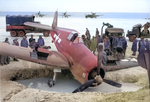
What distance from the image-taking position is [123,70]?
6734 mm

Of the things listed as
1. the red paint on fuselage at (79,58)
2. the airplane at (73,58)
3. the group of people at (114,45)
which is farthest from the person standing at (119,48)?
the red paint on fuselage at (79,58)

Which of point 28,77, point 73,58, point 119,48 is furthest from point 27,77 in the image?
point 119,48

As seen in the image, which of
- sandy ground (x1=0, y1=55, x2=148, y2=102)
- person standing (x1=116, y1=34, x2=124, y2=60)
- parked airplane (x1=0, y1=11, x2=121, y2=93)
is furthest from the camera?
person standing (x1=116, y1=34, x2=124, y2=60)

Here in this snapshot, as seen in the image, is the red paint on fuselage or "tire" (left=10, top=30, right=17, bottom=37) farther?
"tire" (left=10, top=30, right=17, bottom=37)

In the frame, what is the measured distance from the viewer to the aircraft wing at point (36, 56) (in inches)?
228

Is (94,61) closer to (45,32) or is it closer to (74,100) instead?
(74,100)

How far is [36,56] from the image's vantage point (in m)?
6.03

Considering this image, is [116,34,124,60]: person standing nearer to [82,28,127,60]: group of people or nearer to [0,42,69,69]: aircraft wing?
[82,28,127,60]: group of people

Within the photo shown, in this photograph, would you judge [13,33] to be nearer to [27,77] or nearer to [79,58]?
[27,77]

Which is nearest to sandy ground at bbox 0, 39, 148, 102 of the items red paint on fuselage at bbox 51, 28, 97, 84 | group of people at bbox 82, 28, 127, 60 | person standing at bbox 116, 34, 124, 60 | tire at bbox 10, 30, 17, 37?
person standing at bbox 116, 34, 124, 60

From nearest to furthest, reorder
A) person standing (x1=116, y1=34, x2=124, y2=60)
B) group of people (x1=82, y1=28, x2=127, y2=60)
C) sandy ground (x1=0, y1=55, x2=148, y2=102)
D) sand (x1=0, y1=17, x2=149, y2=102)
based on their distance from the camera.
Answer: sand (x1=0, y1=17, x2=149, y2=102) → sandy ground (x1=0, y1=55, x2=148, y2=102) → person standing (x1=116, y1=34, x2=124, y2=60) → group of people (x1=82, y1=28, x2=127, y2=60)

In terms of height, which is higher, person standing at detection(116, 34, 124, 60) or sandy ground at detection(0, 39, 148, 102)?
person standing at detection(116, 34, 124, 60)

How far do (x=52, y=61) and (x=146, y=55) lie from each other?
4.34m

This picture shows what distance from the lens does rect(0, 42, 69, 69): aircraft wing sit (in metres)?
5.80
